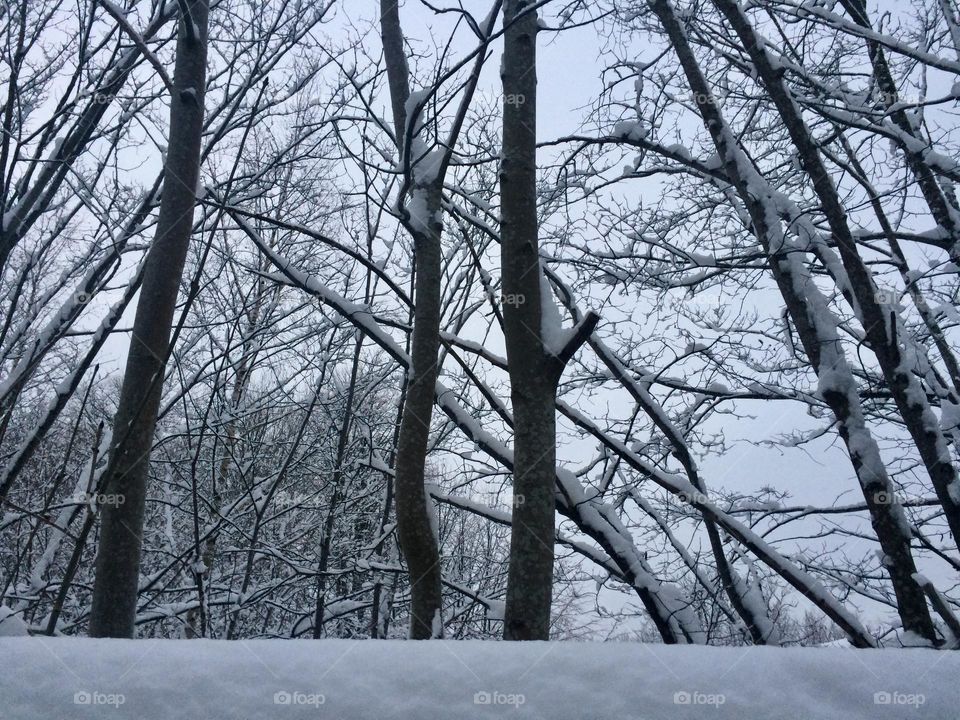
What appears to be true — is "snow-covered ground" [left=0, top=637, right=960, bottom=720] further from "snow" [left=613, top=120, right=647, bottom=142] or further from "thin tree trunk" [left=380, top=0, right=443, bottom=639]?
"snow" [left=613, top=120, right=647, bottom=142]

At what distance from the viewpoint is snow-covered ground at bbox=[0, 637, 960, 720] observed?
134cm

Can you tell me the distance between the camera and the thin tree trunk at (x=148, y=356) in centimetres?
263

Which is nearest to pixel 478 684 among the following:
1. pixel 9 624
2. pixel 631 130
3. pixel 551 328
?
pixel 9 624

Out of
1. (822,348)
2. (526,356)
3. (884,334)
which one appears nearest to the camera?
(526,356)

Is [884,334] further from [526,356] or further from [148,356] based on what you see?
[148,356]

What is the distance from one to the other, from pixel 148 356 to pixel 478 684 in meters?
2.10

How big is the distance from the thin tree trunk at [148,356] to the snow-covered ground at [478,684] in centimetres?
102

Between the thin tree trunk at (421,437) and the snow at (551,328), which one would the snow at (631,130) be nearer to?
the thin tree trunk at (421,437)

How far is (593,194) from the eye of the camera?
6.20 m

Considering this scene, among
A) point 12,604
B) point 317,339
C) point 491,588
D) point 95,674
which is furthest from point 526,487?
point 491,588

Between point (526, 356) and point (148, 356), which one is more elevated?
point (526, 356)

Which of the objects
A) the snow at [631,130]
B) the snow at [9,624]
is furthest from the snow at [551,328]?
the snow at [631,130]

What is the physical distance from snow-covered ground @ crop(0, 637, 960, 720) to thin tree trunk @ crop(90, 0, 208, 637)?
1.02 metres

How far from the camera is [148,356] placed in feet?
9.38
